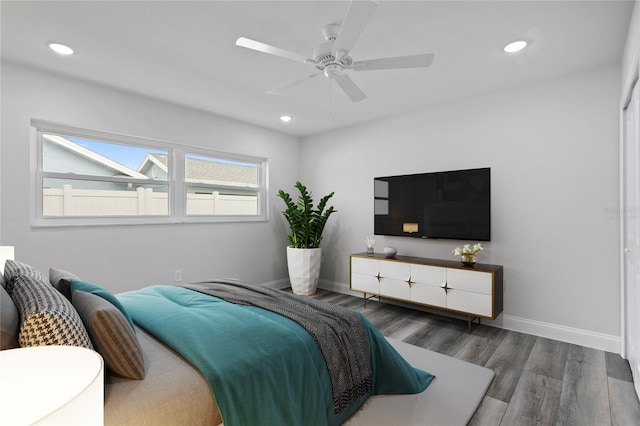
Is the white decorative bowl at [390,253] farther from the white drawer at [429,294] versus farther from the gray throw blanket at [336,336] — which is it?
the gray throw blanket at [336,336]

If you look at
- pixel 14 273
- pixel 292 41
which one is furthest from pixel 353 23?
pixel 14 273

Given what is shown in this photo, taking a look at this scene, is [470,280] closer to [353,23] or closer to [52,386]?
[353,23]

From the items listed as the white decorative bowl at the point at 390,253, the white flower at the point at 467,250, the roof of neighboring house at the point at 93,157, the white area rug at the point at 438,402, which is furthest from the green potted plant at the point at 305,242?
the white area rug at the point at 438,402

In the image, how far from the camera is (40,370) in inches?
26.3

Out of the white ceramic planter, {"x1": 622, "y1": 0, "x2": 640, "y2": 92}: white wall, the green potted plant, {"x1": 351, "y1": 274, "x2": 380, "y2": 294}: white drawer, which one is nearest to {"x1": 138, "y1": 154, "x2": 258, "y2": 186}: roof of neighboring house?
the green potted plant

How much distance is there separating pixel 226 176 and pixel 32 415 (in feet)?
13.6

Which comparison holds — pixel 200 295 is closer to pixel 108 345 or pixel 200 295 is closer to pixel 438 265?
pixel 108 345

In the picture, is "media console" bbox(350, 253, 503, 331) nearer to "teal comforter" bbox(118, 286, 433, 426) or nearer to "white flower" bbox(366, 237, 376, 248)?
"white flower" bbox(366, 237, 376, 248)

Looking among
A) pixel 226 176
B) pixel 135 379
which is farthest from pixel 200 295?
pixel 226 176

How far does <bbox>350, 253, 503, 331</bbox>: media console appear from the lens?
3.03m

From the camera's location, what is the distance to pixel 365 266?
3943 millimetres

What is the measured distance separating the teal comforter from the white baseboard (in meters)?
1.79

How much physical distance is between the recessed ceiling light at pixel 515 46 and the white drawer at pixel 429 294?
7.34ft

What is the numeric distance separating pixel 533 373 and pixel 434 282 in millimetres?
1158
